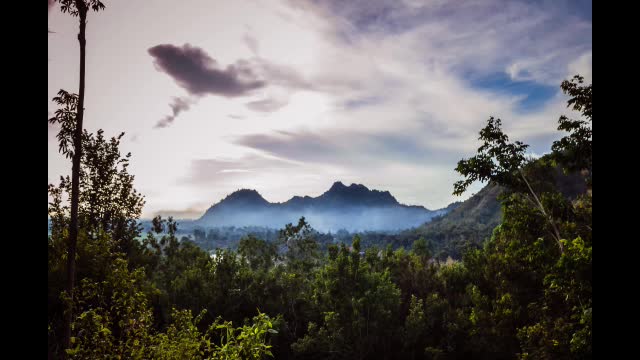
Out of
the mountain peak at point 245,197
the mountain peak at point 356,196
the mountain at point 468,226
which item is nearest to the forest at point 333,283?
the mountain at point 468,226

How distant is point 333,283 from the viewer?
12.3m

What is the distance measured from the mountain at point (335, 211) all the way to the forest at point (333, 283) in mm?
136564

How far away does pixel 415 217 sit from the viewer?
5915 inches

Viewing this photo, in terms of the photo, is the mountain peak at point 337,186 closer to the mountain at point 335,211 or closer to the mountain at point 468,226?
the mountain at point 335,211

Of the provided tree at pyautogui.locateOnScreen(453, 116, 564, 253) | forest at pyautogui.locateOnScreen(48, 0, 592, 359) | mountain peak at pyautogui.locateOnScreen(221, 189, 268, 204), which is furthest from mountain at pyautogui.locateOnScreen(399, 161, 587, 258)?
mountain peak at pyautogui.locateOnScreen(221, 189, 268, 204)

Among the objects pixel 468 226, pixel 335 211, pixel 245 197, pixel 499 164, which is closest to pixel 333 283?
pixel 499 164

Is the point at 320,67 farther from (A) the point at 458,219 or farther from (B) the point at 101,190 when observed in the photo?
(A) the point at 458,219

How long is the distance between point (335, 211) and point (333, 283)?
147m

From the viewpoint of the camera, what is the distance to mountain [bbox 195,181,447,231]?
15288 centimetres

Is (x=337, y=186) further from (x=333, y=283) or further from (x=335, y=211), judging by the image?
(x=333, y=283)
